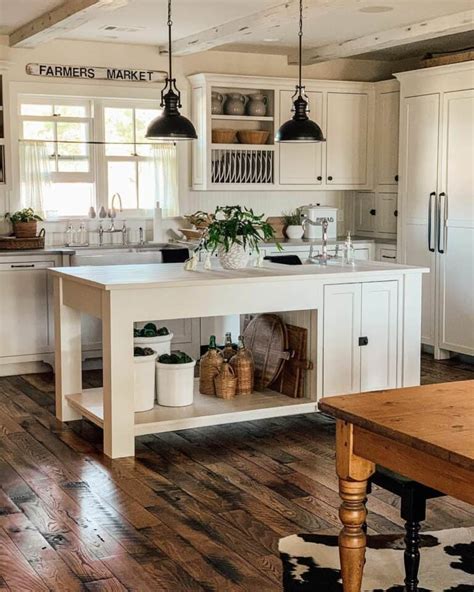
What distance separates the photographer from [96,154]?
774cm

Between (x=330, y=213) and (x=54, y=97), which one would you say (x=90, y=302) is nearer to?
(x=54, y=97)

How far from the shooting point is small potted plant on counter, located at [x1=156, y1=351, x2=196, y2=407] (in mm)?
5152

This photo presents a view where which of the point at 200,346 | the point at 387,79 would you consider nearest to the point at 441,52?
the point at 387,79

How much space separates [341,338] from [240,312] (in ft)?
2.23

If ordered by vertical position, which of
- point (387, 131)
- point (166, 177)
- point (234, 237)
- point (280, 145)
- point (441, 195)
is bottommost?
point (234, 237)

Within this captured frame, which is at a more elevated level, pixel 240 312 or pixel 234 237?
pixel 234 237

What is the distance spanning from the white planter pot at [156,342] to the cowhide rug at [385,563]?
6.17 feet

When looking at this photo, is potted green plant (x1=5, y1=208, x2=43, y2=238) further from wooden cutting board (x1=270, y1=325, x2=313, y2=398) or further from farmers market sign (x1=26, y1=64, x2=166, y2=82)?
A: wooden cutting board (x1=270, y1=325, x2=313, y2=398)

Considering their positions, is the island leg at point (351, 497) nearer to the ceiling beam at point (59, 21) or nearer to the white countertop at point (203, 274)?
the white countertop at point (203, 274)

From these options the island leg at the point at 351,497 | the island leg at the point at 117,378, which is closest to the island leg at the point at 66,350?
the island leg at the point at 117,378

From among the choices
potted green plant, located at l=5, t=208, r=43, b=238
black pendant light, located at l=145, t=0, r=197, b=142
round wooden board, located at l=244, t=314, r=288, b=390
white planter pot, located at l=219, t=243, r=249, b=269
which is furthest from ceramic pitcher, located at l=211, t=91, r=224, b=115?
white planter pot, located at l=219, t=243, r=249, b=269

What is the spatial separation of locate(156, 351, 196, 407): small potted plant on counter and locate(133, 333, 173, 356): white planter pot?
0.39 feet

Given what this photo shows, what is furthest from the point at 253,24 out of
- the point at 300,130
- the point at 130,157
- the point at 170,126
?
the point at 130,157

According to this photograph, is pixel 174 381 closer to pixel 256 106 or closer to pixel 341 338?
pixel 341 338
